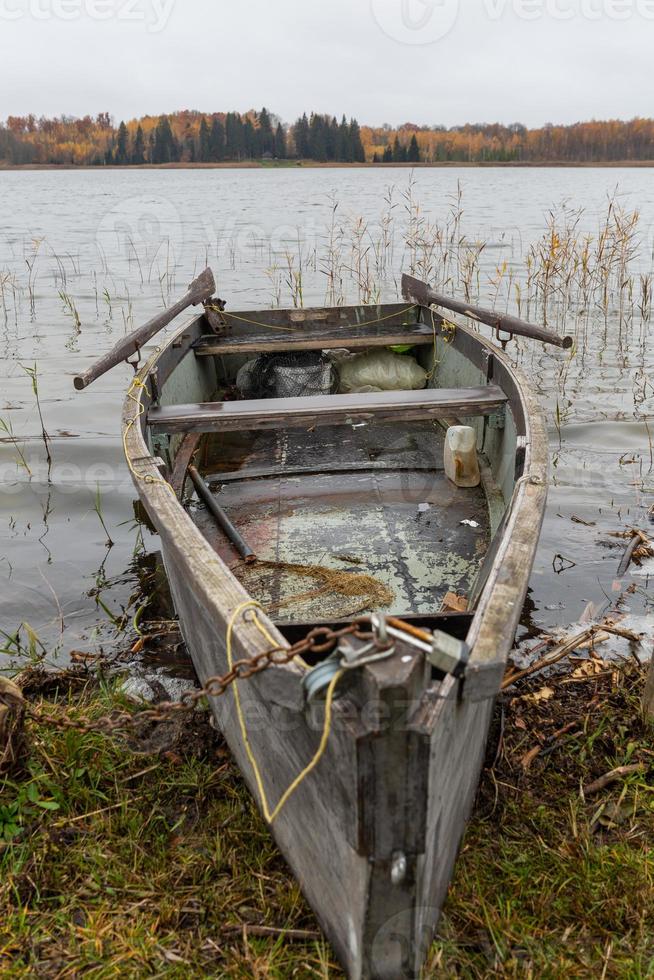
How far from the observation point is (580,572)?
15.7 feet

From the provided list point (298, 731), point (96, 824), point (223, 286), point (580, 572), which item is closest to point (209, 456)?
point (580, 572)

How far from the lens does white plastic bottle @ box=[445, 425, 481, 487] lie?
4586 millimetres

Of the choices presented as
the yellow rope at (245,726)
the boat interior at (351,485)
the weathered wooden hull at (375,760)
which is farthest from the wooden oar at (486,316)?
the yellow rope at (245,726)

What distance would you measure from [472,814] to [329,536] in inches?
68.8

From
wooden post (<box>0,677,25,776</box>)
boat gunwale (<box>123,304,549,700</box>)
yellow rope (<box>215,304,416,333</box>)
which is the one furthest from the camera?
yellow rope (<box>215,304,416,333</box>)

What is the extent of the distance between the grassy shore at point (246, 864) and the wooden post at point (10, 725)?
7cm

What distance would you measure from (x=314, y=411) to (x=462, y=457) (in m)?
0.90

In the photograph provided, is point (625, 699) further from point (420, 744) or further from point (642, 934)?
point (420, 744)

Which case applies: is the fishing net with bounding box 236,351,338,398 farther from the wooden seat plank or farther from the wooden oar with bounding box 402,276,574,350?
the wooden oar with bounding box 402,276,574,350

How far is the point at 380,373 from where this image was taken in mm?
6484

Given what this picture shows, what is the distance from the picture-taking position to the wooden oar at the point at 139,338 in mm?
4534

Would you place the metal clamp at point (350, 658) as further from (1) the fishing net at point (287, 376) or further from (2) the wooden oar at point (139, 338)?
(1) the fishing net at point (287, 376)

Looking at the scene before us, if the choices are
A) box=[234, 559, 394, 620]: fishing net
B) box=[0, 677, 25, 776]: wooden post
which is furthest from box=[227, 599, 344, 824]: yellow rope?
box=[234, 559, 394, 620]: fishing net

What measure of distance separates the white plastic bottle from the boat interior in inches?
2.5
